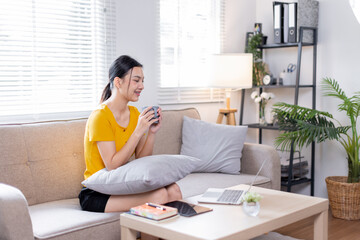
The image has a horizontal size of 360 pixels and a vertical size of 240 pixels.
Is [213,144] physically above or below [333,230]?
above

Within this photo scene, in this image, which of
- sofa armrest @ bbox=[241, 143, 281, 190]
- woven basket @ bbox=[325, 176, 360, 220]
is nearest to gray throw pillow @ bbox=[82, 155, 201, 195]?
sofa armrest @ bbox=[241, 143, 281, 190]

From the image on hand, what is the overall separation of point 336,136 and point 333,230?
704mm

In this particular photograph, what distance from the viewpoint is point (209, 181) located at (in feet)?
10.2

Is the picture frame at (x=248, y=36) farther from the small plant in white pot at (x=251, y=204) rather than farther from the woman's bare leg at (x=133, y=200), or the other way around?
the small plant in white pot at (x=251, y=204)

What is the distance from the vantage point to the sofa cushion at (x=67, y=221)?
2.16 m

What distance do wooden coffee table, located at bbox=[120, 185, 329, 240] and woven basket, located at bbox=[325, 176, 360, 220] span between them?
49.6 inches

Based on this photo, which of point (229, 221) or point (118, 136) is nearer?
point (229, 221)

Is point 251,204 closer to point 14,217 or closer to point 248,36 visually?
point 14,217

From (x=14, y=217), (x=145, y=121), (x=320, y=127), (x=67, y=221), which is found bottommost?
(x=67, y=221)

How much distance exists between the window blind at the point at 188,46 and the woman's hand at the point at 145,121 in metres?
1.26

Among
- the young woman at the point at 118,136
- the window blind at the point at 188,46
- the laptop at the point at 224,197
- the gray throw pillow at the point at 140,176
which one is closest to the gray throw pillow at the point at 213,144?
the window blind at the point at 188,46

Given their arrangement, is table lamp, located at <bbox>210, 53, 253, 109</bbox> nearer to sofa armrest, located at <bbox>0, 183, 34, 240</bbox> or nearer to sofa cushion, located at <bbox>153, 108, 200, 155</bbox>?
sofa cushion, located at <bbox>153, 108, 200, 155</bbox>

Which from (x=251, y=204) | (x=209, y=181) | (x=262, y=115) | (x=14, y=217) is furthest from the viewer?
(x=262, y=115)

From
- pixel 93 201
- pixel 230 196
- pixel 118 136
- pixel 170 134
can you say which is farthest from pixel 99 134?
pixel 170 134
